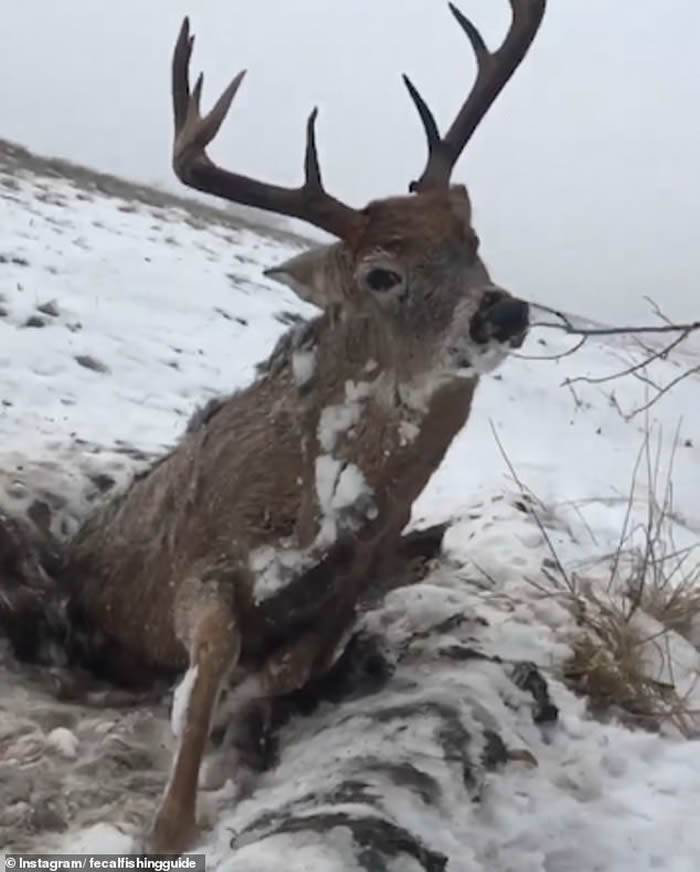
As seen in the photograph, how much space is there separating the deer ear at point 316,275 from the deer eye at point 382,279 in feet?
0.43

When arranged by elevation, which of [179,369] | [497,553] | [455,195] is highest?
[455,195]

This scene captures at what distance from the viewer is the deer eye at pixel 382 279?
3.59 m

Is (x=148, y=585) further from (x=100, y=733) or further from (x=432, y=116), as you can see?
(x=432, y=116)

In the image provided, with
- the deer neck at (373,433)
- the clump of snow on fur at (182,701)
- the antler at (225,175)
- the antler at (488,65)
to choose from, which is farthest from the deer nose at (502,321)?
the clump of snow on fur at (182,701)

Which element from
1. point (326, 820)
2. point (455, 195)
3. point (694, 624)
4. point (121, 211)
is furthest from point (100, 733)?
point (121, 211)

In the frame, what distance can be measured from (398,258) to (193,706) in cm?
124

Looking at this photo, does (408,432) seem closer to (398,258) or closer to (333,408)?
(333,408)

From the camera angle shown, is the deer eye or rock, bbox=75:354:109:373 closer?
the deer eye

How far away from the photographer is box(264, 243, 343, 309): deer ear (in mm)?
3740

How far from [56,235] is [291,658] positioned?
400 inches

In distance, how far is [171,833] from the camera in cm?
315

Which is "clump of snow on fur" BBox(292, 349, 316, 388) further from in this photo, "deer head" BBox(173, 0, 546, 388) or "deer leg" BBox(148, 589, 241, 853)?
"deer leg" BBox(148, 589, 241, 853)

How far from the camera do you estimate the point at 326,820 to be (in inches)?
122

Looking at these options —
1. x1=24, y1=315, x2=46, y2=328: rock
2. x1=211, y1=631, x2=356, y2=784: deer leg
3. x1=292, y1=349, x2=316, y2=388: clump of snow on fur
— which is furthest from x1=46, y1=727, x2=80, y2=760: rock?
x1=24, y1=315, x2=46, y2=328: rock
